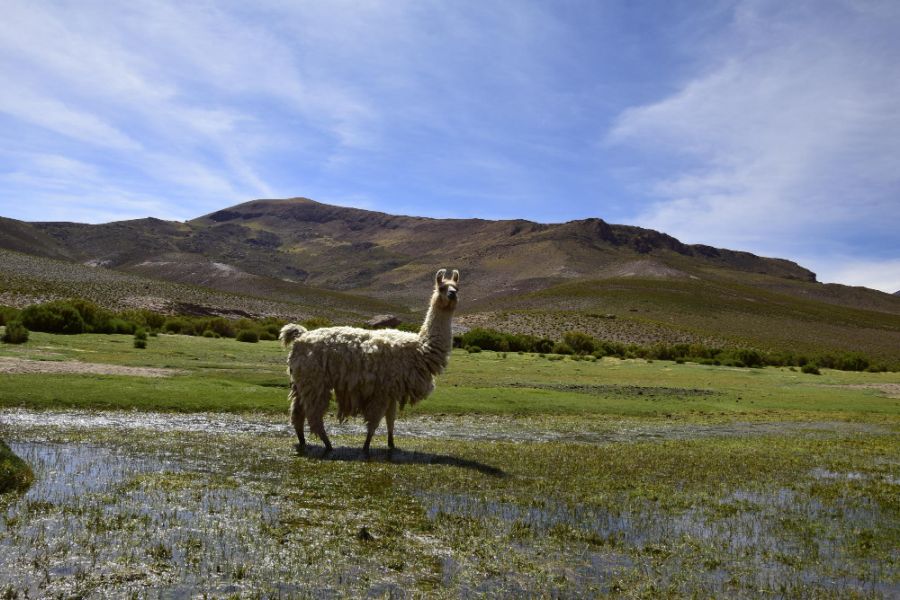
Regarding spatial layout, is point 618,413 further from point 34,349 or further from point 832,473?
point 34,349

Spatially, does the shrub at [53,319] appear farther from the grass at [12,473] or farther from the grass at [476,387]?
the grass at [12,473]

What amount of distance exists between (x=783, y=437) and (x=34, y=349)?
23766 mm

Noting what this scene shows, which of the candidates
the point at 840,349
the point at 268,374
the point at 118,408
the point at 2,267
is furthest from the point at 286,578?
the point at 840,349

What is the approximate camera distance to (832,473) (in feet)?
40.4

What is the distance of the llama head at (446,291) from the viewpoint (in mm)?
13039

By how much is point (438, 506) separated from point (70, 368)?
1634 centimetres

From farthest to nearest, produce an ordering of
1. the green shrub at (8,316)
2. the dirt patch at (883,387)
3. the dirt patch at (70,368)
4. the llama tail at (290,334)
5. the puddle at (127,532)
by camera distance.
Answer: the green shrub at (8,316) → the dirt patch at (883,387) → the dirt patch at (70,368) → the llama tail at (290,334) → the puddle at (127,532)

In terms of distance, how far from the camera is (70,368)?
20.6 m

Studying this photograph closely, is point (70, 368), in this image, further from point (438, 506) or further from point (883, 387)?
point (883, 387)

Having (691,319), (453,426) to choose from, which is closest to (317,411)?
(453,426)

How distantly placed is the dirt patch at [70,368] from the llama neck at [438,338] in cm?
1176

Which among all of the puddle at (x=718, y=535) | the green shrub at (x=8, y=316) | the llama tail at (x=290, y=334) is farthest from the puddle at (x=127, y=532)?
the green shrub at (x=8, y=316)

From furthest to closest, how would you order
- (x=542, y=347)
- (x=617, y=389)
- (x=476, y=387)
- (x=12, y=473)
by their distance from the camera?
(x=542, y=347) → (x=617, y=389) → (x=476, y=387) → (x=12, y=473)

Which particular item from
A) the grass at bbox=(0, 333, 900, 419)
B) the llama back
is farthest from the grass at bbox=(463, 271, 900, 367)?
the llama back
